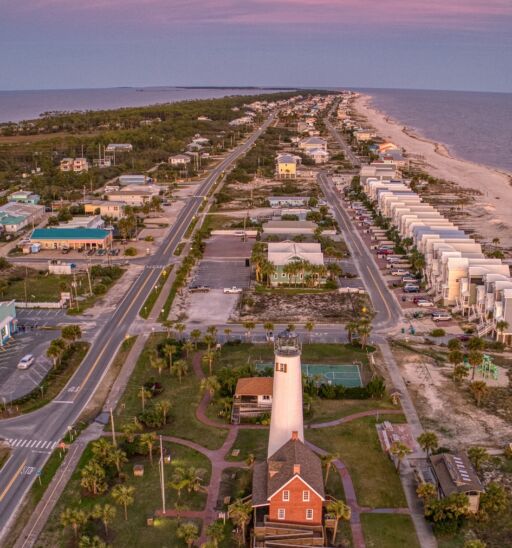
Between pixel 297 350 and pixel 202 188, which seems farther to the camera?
pixel 202 188

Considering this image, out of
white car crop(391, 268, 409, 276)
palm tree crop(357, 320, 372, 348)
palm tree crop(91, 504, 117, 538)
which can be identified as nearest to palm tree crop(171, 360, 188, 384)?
palm tree crop(357, 320, 372, 348)

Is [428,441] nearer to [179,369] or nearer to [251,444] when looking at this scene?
[251,444]

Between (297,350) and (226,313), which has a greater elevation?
(297,350)

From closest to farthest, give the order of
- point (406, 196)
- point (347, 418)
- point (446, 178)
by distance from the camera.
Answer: point (347, 418), point (406, 196), point (446, 178)

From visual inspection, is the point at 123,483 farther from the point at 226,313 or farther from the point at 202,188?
the point at 202,188

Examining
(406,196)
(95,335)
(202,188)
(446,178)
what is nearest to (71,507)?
(95,335)

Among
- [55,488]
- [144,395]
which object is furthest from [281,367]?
[144,395]

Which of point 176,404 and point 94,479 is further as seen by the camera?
point 176,404

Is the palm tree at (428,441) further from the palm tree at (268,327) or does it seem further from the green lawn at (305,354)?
the palm tree at (268,327)
